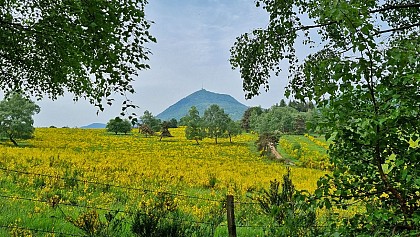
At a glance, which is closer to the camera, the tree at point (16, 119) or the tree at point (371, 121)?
the tree at point (371, 121)

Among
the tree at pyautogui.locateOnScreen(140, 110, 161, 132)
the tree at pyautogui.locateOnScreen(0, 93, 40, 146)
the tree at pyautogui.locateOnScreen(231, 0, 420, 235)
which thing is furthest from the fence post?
the tree at pyautogui.locateOnScreen(140, 110, 161, 132)

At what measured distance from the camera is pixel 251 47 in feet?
17.8

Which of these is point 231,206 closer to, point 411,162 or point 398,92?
point 411,162

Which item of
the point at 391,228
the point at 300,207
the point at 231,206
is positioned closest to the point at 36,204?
the point at 231,206

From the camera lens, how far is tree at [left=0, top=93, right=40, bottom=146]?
32.1m

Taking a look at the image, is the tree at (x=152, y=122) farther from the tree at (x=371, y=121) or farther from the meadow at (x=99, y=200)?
the tree at (x=371, y=121)

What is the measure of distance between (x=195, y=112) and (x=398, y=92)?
2959 inches

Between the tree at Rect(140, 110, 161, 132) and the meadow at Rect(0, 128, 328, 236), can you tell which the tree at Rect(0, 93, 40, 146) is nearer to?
the meadow at Rect(0, 128, 328, 236)

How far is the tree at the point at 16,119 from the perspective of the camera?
32.1 metres

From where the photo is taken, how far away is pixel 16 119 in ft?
108

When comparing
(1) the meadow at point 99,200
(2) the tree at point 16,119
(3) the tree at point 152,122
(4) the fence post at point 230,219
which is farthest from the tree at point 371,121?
(3) the tree at point 152,122

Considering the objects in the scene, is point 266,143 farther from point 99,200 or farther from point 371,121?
point 371,121

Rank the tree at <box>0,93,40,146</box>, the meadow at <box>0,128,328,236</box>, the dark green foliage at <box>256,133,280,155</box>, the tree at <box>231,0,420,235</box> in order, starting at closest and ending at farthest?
the tree at <box>231,0,420,235</box> < the meadow at <box>0,128,328,236</box> < the tree at <box>0,93,40,146</box> < the dark green foliage at <box>256,133,280,155</box>

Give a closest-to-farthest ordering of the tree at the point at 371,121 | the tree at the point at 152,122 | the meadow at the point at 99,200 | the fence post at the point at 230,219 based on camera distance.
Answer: the tree at the point at 371,121, the fence post at the point at 230,219, the meadow at the point at 99,200, the tree at the point at 152,122
